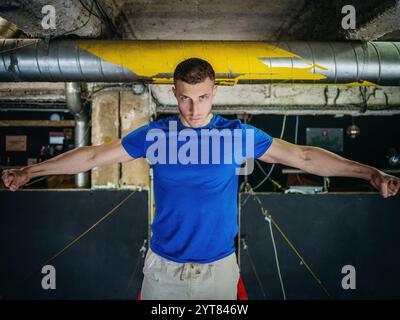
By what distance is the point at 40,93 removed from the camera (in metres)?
3.05

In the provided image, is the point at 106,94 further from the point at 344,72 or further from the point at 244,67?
the point at 344,72

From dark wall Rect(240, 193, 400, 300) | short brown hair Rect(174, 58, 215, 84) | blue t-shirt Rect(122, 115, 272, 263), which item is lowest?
dark wall Rect(240, 193, 400, 300)

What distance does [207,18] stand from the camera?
2.34 metres

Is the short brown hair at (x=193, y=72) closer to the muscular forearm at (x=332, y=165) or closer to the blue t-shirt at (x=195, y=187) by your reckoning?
the blue t-shirt at (x=195, y=187)

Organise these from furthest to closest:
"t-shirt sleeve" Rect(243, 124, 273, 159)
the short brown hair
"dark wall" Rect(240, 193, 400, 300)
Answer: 1. "dark wall" Rect(240, 193, 400, 300)
2. "t-shirt sleeve" Rect(243, 124, 273, 159)
3. the short brown hair

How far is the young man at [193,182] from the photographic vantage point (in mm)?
1338

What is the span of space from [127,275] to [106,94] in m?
2.18

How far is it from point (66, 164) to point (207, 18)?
1.84 m

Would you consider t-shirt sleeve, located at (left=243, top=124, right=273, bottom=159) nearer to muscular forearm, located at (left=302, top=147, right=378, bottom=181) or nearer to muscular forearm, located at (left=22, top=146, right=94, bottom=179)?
muscular forearm, located at (left=302, top=147, right=378, bottom=181)

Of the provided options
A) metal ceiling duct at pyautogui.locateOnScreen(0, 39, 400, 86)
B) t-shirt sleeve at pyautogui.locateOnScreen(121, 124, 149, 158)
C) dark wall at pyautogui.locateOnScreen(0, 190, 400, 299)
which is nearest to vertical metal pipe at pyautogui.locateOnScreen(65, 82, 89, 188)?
dark wall at pyautogui.locateOnScreen(0, 190, 400, 299)

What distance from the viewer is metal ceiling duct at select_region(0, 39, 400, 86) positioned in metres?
1.91

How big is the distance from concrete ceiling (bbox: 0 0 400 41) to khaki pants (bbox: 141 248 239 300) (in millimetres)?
1766

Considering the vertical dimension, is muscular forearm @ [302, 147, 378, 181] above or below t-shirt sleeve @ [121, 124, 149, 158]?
→ below

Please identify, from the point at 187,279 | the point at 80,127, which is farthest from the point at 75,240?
the point at 187,279
